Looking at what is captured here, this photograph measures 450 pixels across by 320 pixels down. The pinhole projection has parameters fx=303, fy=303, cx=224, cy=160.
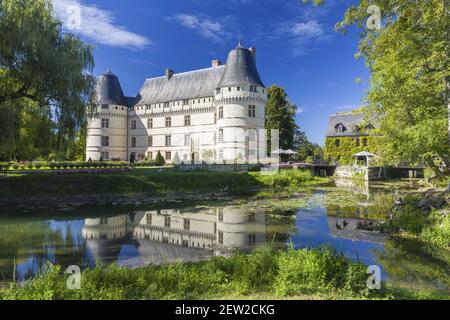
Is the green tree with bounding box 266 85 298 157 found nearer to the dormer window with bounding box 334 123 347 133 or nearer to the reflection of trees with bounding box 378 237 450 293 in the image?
the dormer window with bounding box 334 123 347 133

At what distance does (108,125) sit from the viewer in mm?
40125

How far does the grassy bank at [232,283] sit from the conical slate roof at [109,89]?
1523 inches

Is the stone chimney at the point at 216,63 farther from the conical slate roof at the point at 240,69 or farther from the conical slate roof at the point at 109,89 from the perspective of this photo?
the conical slate roof at the point at 109,89

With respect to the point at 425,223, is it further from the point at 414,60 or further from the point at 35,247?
the point at 35,247

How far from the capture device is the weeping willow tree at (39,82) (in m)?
12.9

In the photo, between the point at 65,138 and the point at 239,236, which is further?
the point at 65,138

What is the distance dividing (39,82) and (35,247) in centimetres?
886

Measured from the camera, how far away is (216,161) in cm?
3341

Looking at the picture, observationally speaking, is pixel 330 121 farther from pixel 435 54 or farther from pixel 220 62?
pixel 435 54

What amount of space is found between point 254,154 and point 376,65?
23.0m

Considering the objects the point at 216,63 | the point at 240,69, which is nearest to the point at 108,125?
the point at 216,63

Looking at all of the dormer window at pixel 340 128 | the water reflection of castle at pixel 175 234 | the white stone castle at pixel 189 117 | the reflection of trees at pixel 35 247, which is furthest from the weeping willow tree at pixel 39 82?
the dormer window at pixel 340 128
